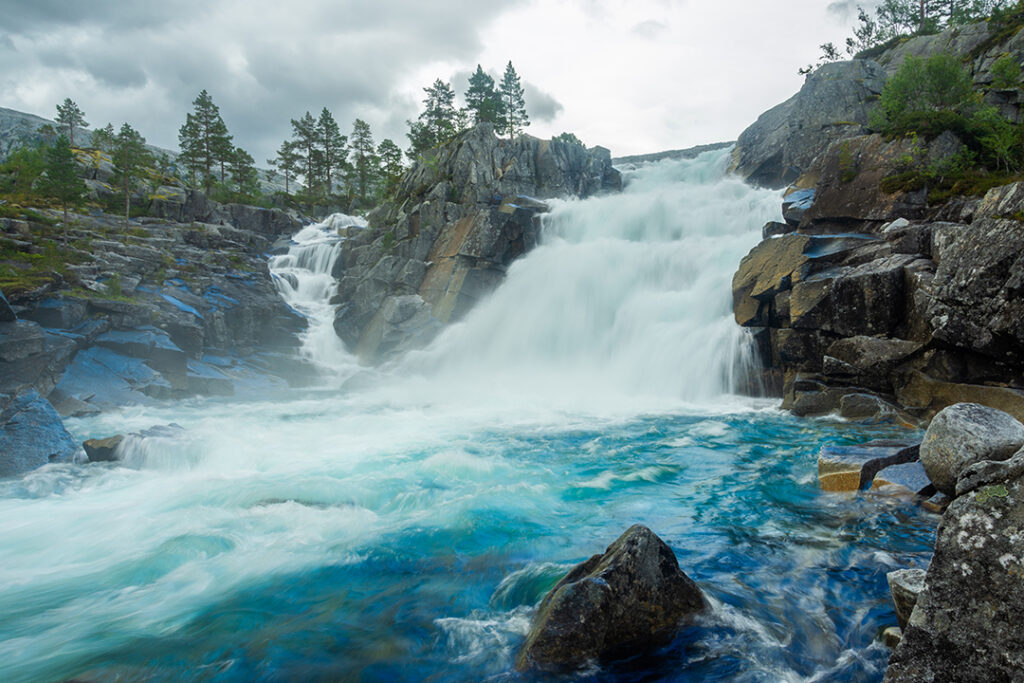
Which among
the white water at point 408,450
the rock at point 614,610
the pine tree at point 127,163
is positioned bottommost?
the white water at point 408,450

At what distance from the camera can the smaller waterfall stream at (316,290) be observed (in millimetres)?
29594

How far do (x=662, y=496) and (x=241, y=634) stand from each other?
715 centimetres

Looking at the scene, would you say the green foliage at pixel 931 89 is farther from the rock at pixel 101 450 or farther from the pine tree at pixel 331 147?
the pine tree at pixel 331 147

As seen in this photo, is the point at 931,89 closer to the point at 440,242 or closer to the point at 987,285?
the point at 987,285

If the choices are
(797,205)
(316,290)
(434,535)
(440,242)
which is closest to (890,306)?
(797,205)

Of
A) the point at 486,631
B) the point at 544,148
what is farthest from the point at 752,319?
the point at 544,148

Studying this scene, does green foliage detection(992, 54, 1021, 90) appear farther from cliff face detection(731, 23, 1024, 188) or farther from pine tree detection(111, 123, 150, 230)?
pine tree detection(111, 123, 150, 230)

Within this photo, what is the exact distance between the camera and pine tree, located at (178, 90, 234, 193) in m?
51.7

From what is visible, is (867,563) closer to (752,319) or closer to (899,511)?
(899,511)

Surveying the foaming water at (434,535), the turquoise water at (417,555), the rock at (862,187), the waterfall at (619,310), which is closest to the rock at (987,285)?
the foaming water at (434,535)

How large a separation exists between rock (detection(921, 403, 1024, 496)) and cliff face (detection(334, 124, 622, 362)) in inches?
961

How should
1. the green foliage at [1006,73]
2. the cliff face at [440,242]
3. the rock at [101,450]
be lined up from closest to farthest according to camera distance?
1. the rock at [101,450]
2. the green foliage at [1006,73]
3. the cliff face at [440,242]

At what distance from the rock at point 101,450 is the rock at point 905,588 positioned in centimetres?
1568

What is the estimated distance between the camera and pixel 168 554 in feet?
25.7
